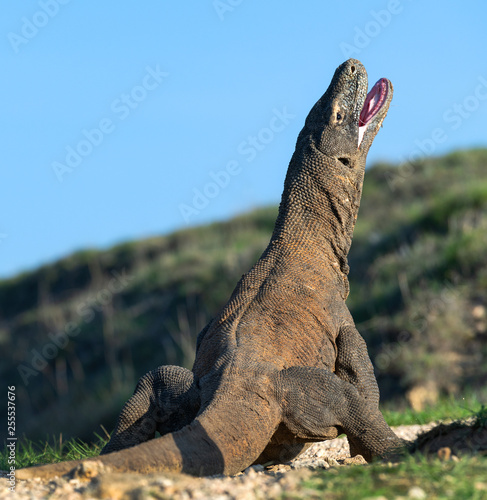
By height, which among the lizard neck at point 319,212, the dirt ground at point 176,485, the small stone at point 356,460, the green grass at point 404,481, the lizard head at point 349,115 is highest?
the lizard head at point 349,115

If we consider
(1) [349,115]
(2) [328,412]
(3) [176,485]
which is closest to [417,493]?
(3) [176,485]

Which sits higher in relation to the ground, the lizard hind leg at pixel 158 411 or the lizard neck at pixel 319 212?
the lizard neck at pixel 319 212

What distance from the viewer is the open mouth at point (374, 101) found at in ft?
21.9

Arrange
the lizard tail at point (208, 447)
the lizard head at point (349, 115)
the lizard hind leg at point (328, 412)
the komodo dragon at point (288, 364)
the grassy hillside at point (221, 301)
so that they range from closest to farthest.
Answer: the lizard tail at point (208, 447), the komodo dragon at point (288, 364), the lizard hind leg at point (328, 412), the lizard head at point (349, 115), the grassy hillside at point (221, 301)

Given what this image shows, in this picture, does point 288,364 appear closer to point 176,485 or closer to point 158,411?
point 158,411

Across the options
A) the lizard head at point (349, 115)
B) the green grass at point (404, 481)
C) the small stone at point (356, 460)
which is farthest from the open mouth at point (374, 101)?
the green grass at point (404, 481)

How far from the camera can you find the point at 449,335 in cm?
1302

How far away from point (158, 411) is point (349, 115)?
304cm

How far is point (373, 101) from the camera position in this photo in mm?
6809

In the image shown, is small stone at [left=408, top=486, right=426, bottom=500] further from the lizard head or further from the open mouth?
the open mouth

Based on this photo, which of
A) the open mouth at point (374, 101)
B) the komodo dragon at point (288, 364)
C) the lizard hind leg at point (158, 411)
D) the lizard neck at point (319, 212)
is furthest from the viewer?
the open mouth at point (374, 101)

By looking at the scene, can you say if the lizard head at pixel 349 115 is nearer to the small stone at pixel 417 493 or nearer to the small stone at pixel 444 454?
the small stone at pixel 444 454

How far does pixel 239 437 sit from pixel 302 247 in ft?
6.47

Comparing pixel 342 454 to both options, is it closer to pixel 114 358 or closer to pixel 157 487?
pixel 157 487
